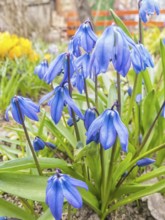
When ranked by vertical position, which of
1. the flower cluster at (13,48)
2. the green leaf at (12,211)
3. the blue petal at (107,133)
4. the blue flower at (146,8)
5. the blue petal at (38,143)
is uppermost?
the flower cluster at (13,48)

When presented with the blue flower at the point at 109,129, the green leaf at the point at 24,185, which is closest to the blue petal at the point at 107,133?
the blue flower at the point at 109,129

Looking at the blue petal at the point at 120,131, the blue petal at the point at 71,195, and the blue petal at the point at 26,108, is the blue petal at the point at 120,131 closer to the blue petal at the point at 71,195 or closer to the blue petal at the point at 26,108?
the blue petal at the point at 71,195

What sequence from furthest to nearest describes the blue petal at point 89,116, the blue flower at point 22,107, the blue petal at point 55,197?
the blue petal at point 89,116, the blue flower at point 22,107, the blue petal at point 55,197

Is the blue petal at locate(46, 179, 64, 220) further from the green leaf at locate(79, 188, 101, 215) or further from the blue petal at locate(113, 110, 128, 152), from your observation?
the green leaf at locate(79, 188, 101, 215)

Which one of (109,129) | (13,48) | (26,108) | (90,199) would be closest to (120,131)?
(109,129)

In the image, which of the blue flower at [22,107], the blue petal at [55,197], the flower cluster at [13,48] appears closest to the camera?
the blue petal at [55,197]

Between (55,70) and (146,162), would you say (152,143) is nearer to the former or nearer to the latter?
(146,162)

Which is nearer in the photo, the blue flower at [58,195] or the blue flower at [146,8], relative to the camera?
the blue flower at [58,195]
